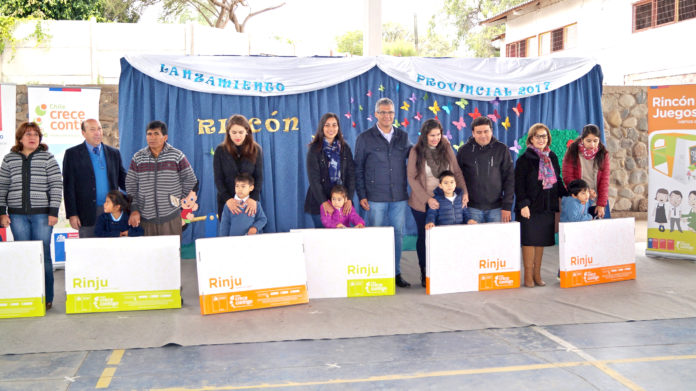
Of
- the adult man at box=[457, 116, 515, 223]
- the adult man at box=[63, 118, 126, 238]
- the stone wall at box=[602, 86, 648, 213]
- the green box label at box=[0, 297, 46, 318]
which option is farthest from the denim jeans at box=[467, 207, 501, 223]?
the stone wall at box=[602, 86, 648, 213]

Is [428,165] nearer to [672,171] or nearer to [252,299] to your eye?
[252,299]

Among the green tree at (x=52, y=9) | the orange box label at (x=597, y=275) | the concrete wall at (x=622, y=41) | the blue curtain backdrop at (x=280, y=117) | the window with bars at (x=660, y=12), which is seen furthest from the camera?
the green tree at (x=52, y=9)

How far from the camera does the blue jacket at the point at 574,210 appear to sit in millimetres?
4918

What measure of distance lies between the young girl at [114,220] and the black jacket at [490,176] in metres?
2.61

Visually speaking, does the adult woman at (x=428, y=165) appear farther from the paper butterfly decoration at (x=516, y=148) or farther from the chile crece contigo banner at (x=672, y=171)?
the chile crece contigo banner at (x=672, y=171)

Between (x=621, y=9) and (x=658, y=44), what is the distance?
1552mm

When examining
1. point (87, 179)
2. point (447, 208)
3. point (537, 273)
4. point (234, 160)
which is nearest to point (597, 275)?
point (537, 273)

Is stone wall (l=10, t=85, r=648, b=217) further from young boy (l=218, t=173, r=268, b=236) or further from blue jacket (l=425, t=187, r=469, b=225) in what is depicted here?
young boy (l=218, t=173, r=268, b=236)

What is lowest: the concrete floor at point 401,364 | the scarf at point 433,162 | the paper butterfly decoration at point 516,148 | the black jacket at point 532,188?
the concrete floor at point 401,364

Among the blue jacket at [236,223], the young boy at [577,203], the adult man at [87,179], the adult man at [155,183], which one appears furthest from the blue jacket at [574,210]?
the adult man at [87,179]

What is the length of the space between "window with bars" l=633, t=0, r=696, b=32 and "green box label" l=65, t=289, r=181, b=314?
11166 millimetres

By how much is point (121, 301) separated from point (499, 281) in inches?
109

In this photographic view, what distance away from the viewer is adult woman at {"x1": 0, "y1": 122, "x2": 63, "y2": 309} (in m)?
4.23

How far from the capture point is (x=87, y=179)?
454 cm
